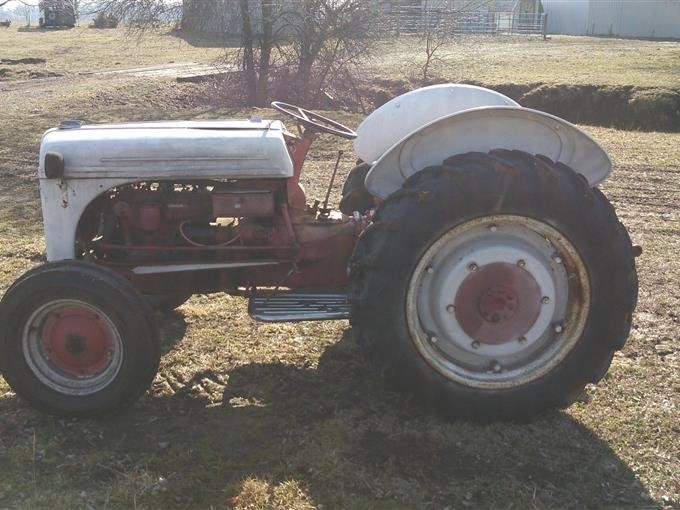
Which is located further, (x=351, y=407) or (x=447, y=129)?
(x=351, y=407)

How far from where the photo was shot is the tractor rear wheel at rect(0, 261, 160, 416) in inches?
125

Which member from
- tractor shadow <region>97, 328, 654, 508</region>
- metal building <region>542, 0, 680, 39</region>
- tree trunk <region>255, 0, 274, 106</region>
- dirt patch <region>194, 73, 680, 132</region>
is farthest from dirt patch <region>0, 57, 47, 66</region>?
metal building <region>542, 0, 680, 39</region>

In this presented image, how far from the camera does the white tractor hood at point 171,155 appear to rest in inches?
134

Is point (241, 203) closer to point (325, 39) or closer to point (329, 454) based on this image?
point (329, 454)

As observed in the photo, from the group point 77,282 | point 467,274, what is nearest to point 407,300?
point 467,274

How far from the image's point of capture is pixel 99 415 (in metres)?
3.30

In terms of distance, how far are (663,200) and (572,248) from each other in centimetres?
486

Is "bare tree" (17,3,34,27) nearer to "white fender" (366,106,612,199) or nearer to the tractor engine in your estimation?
the tractor engine

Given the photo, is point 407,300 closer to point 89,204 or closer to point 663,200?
point 89,204

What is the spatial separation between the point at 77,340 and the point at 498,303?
1945 millimetres

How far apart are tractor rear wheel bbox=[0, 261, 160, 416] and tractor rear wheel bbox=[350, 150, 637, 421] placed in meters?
1.02

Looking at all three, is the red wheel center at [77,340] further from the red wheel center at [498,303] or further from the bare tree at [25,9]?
the bare tree at [25,9]

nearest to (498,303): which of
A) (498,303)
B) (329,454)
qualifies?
(498,303)

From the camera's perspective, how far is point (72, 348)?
3.31 m
